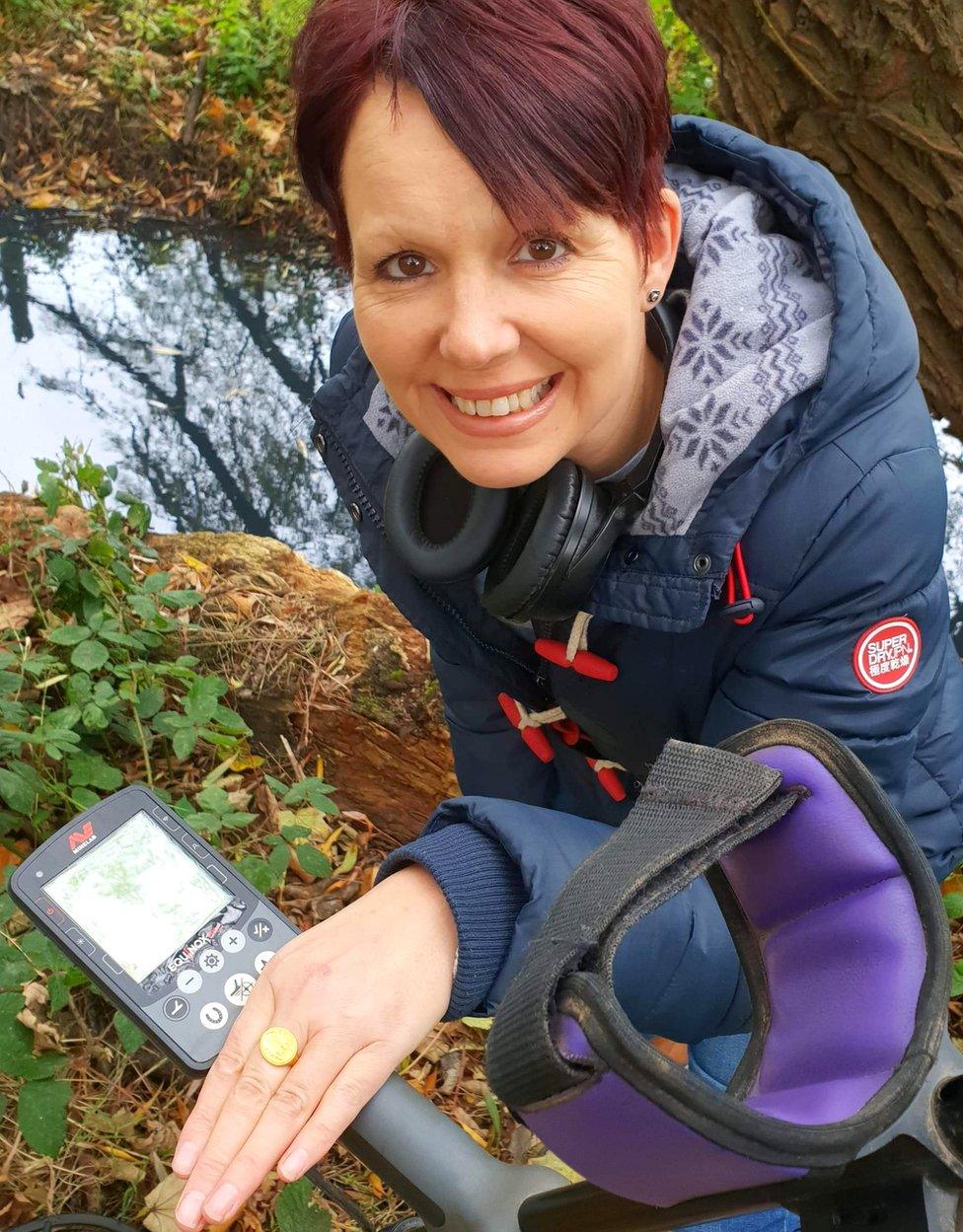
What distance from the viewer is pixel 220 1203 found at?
812 millimetres

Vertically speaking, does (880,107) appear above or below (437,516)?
above

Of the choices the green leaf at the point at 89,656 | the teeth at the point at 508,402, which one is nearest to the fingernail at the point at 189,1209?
the teeth at the point at 508,402

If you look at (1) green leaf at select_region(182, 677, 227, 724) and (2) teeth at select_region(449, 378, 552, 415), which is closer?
(2) teeth at select_region(449, 378, 552, 415)

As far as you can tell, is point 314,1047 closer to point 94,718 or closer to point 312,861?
point 312,861

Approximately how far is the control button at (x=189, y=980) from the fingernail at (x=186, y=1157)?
247mm

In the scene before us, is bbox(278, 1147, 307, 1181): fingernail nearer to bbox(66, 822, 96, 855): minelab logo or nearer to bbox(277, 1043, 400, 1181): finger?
bbox(277, 1043, 400, 1181): finger

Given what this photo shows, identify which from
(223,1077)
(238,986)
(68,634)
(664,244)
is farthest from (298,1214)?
(664,244)

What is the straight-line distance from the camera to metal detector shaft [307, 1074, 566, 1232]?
2.71 ft

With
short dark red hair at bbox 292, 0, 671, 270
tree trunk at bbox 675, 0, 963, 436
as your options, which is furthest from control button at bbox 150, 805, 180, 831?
tree trunk at bbox 675, 0, 963, 436

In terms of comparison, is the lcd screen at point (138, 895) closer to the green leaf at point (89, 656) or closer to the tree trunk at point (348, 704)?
the green leaf at point (89, 656)

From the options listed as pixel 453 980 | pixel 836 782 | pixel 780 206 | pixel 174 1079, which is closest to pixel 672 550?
pixel 780 206

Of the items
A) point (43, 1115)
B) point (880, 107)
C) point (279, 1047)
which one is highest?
point (880, 107)

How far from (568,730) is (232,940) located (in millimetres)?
859

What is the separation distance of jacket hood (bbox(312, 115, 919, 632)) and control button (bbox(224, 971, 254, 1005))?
658mm
